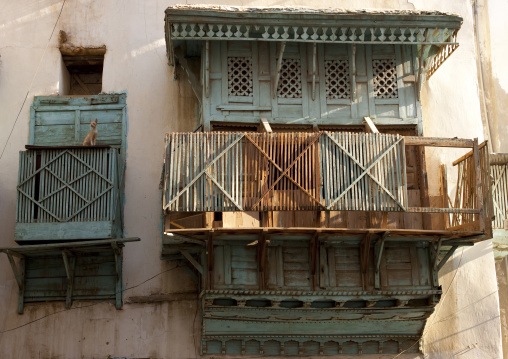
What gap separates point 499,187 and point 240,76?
498 centimetres

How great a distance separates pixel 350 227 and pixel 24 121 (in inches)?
240

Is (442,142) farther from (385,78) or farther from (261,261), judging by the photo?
(261,261)

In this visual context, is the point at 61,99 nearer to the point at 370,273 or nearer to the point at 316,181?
the point at 316,181

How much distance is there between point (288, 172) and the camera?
37.5 feet

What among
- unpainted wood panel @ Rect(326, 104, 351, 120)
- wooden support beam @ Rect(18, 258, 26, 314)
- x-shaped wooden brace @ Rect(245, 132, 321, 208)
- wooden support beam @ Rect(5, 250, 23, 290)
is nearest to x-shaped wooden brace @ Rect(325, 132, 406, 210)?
x-shaped wooden brace @ Rect(245, 132, 321, 208)

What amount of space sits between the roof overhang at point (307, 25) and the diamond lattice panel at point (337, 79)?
67 centimetres

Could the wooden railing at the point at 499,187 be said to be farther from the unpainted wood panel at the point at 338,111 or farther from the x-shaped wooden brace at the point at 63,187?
the x-shaped wooden brace at the point at 63,187

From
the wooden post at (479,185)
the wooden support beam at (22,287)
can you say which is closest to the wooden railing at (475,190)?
the wooden post at (479,185)

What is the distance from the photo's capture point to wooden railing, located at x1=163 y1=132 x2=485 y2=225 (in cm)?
1127

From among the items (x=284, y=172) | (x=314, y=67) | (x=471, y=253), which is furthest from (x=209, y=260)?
(x=471, y=253)

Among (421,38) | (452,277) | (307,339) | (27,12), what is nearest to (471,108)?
(421,38)

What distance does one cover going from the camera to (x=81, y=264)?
503 inches

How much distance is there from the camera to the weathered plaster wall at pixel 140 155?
12.5 meters

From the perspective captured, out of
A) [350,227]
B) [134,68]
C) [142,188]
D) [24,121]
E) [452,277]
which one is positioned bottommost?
[452,277]
